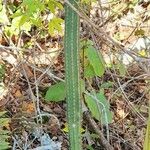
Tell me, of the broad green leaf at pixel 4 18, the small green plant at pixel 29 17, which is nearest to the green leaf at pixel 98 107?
the small green plant at pixel 29 17

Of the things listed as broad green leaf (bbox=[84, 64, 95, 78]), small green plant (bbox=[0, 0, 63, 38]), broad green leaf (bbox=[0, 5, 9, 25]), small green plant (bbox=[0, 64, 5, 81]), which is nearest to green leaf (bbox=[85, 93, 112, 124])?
broad green leaf (bbox=[84, 64, 95, 78])

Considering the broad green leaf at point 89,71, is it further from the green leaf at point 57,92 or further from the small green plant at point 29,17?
the small green plant at point 29,17

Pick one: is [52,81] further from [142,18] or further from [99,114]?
[142,18]

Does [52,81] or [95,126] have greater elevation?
[52,81]

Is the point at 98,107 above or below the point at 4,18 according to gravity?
below

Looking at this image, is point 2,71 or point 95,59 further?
point 2,71

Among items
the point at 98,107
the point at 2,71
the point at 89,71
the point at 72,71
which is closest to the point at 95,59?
the point at 89,71

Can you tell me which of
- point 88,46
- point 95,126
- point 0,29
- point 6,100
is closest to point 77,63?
point 88,46

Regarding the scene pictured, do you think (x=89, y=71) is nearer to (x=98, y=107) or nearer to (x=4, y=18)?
(x=98, y=107)
